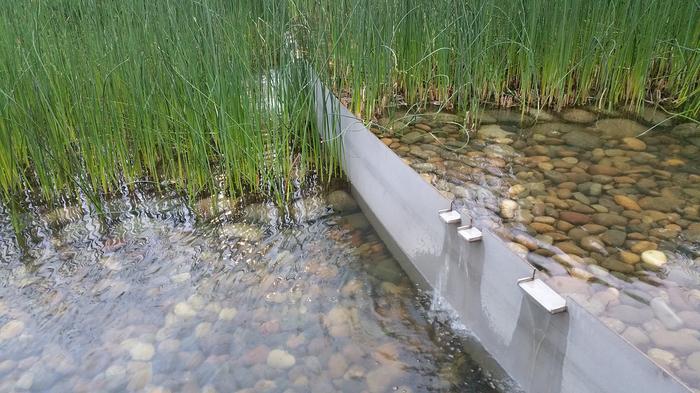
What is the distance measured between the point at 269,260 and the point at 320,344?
0.43 metres

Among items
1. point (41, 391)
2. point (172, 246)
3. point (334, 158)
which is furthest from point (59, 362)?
point (334, 158)

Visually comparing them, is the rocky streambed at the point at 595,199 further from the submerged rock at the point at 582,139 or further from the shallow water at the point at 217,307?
the shallow water at the point at 217,307

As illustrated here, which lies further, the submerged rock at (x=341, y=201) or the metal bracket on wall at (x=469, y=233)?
the submerged rock at (x=341, y=201)

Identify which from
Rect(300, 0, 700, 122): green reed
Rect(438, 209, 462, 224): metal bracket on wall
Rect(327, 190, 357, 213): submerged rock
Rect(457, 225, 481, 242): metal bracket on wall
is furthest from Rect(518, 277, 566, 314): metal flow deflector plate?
Rect(300, 0, 700, 122): green reed

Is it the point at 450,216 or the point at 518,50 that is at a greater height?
the point at 518,50

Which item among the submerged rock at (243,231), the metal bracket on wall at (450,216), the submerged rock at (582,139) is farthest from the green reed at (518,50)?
the metal bracket on wall at (450,216)

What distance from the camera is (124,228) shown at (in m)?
1.98

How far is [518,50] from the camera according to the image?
2348 millimetres

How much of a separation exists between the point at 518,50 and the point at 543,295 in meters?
1.55

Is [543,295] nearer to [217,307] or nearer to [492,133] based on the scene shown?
[217,307]

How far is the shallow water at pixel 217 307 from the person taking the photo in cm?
140

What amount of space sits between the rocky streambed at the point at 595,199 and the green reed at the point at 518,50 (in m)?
0.12

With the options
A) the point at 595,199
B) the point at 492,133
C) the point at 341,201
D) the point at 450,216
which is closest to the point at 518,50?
the point at 492,133

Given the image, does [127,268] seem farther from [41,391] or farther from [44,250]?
[41,391]
